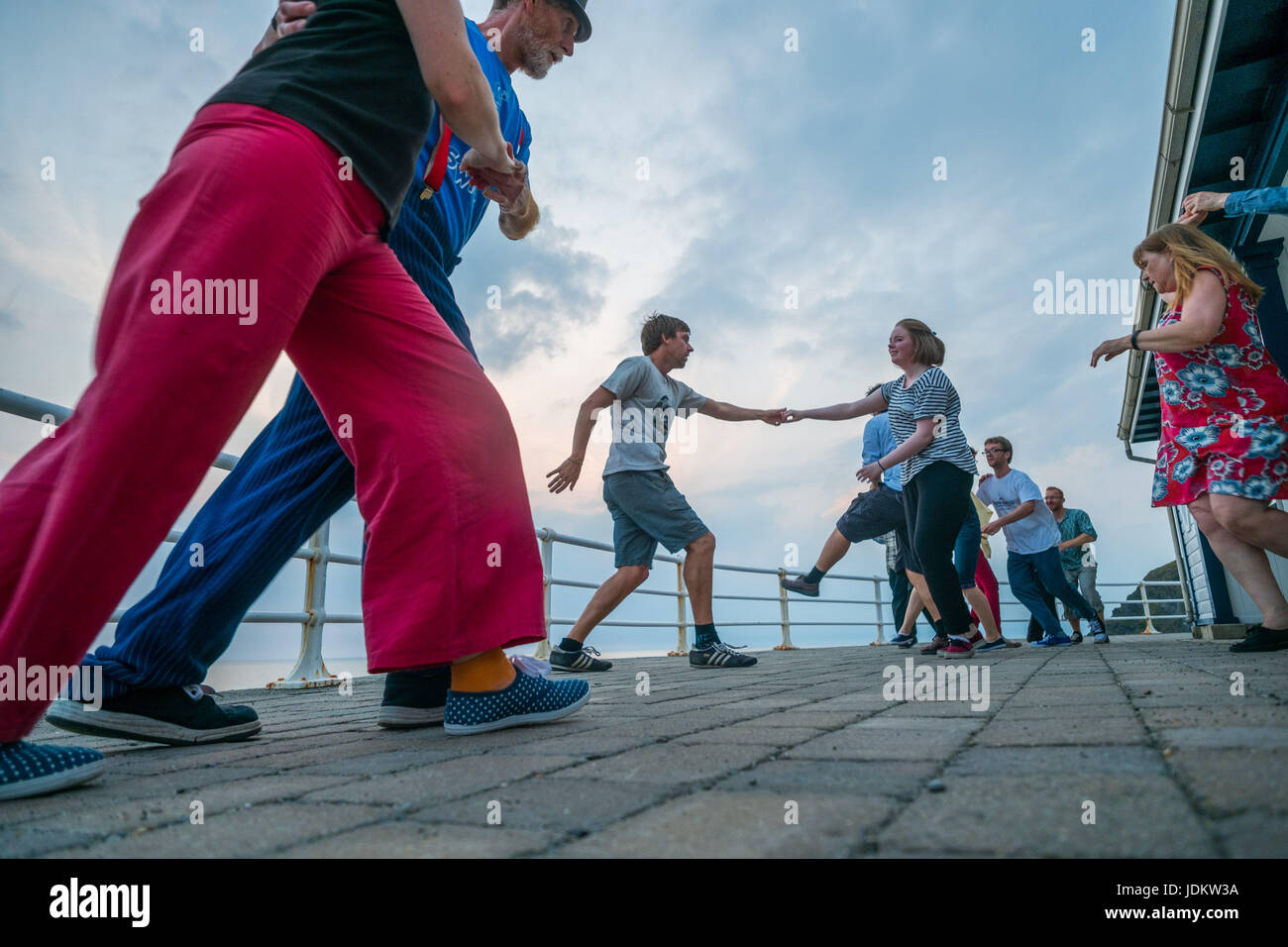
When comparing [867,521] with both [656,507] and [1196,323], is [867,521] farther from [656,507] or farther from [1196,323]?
[1196,323]

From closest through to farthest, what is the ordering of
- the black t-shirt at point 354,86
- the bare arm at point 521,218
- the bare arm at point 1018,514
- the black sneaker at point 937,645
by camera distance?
the black t-shirt at point 354,86 < the bare arm at point 521,218 < the black sneaker at point 937,645 < the bare arm at point 1018,514

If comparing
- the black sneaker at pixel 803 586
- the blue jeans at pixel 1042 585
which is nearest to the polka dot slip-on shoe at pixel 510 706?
the black sneaker at pixel 803 586

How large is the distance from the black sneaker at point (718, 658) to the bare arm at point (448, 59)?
3.56 m

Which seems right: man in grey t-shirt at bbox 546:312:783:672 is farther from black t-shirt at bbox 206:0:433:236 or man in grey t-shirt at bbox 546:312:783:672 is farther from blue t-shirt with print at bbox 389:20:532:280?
black t-shirt at bbox 206:0:433:236

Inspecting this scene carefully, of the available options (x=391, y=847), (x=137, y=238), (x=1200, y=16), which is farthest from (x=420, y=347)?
(x=1200, y=16)

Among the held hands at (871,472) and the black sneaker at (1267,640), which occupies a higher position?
the held hands at (871,472)

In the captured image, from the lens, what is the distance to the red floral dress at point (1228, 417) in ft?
10.1

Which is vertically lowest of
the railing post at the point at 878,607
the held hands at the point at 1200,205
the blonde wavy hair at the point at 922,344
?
the railing post at the point at 878,607

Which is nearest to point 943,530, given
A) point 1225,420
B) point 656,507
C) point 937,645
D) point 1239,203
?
point 937,645

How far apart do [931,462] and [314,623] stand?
11.3 ft

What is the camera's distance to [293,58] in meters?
1.38

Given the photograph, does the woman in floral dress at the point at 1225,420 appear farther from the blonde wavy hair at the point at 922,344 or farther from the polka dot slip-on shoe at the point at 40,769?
the polka dot slip-on shoe at the point at 40,769

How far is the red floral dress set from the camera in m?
3.09
